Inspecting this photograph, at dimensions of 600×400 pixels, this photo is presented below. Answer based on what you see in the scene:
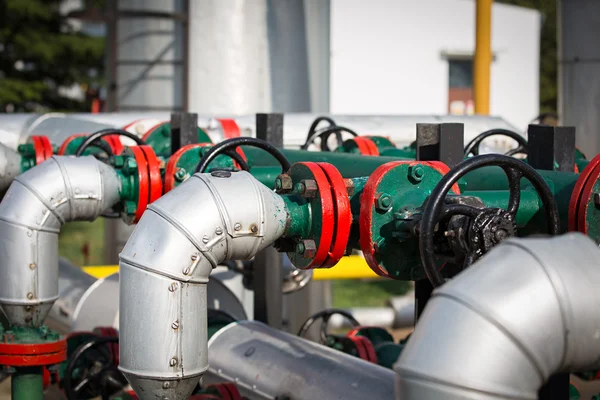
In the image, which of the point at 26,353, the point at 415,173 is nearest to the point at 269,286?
the point at 26,353

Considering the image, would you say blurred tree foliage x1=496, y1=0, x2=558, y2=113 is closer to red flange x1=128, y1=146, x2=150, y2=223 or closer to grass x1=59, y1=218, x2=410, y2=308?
grass x1=59, y1=218, x2=410, y2=308

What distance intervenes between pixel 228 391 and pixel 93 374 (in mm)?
979

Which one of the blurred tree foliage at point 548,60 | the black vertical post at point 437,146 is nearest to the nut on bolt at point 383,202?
the black vertical post at point 437,146

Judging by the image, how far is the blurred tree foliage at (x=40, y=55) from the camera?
43.1 feet

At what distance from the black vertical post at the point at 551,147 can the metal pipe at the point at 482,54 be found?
15.5ft

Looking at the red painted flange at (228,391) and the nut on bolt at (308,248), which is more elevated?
the nut on bolt at (308,248)

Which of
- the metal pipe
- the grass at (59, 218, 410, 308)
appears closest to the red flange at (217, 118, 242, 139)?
the metal pipe

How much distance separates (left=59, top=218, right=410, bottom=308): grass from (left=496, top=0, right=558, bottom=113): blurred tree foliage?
890 centimetres

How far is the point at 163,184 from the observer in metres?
3.67

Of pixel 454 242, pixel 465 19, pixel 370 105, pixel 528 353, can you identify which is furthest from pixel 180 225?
pixel 465 19

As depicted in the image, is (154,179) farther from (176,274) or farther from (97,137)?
(176,274)

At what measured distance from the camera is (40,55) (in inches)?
526

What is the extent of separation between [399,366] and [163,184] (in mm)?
2126

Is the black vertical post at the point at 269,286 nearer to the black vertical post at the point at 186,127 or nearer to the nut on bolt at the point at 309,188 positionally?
the black vertical post at the point at 186,127
